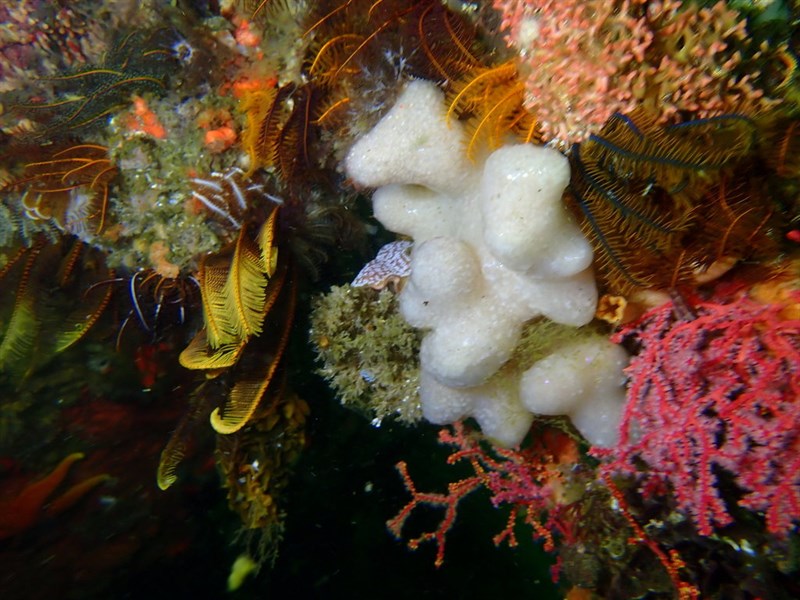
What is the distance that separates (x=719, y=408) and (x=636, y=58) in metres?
1.55

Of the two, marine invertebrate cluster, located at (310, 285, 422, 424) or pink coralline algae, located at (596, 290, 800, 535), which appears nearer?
pink coralline algae, located at (596, 290, 800, 535)

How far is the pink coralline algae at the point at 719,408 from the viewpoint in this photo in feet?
6.85

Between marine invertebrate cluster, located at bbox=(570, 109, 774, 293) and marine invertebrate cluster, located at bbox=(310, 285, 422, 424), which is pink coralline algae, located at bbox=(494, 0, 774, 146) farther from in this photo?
marine invertebrate cluster, located at bbox=(310, 285, 422, 424)

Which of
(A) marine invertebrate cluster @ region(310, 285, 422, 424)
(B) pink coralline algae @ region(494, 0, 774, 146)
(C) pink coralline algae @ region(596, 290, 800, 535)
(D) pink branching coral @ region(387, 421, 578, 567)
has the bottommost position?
(D) pink branching coral @ region(387, 421, 578, 567)

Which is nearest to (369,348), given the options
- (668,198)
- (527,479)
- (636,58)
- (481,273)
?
(481,273)

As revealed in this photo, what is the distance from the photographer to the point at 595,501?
9.05 ft

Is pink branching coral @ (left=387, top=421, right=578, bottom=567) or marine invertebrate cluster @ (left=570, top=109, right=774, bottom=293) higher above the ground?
marine invertebrate cluster @ (left=570, top=109, right=774, bottom=293)

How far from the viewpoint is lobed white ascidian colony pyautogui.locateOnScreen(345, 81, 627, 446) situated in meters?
2.34

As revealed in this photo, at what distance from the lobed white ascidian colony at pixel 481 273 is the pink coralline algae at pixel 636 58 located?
0.37 m

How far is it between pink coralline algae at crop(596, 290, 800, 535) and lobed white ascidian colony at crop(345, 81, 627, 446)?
312 mm

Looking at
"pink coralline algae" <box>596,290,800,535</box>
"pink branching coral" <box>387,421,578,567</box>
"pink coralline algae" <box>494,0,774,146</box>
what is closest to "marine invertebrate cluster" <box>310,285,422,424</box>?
"pink branching coral" <box>387,421,578,567</box>

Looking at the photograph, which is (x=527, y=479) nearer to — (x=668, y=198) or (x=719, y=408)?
(x=719, y=408)

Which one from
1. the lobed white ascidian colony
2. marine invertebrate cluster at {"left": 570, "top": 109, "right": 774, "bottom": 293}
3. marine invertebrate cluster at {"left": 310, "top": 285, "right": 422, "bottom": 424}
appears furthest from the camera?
marine invertebrate cluster at {"left": 310, "top": 285, "right": 422, "bottom": 424}

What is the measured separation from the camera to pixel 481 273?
269cm
